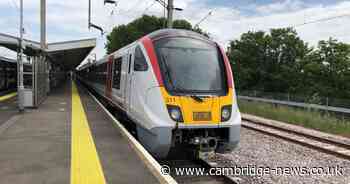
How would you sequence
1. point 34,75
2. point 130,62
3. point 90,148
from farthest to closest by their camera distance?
point 34,75, point 130,62, point 90,148

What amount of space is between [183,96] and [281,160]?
126 inches

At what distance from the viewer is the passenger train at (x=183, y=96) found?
6.14 m

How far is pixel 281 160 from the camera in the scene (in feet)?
24.8

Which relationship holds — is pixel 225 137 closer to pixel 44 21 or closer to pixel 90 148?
pixel 90 148

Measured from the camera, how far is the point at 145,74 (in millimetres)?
6703

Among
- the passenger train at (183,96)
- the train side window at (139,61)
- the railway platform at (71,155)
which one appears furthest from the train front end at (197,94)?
the railway platform at (71,155)

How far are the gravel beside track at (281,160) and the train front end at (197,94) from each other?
0.97 m

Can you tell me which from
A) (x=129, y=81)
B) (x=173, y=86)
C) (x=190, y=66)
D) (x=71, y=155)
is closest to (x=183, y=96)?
(x=173, y=86)

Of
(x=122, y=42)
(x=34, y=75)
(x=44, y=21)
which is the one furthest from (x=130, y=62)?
(x=122, y=42)

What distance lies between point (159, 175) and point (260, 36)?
127 ft

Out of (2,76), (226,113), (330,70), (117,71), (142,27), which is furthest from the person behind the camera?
(142,27)

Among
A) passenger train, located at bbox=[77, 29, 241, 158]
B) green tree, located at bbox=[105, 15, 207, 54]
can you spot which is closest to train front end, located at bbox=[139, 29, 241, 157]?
passenger train, located at bbox=[77, 29, 241, 158]

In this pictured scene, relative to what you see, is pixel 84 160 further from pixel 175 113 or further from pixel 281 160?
pixel 281 160

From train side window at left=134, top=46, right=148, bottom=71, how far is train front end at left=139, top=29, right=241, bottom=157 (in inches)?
14.5
